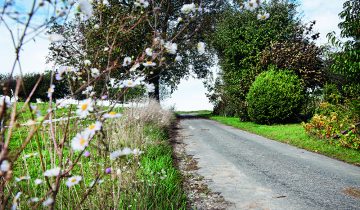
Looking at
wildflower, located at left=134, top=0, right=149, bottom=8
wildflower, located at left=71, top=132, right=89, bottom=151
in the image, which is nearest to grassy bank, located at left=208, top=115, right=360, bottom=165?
wildflower, located at left=134, top=0, right=149, bottom=8

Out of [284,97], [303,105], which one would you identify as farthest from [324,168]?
[303,105]

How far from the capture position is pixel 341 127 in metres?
10.6

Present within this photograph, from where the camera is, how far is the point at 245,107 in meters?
19.6

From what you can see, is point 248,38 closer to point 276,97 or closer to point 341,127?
point 276,97

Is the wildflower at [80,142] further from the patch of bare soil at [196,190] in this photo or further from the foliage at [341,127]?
the foliage at [341,127]

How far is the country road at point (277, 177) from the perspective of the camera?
195 inches

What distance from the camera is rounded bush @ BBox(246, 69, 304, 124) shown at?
16.4 meters

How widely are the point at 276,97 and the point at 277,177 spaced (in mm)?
10628

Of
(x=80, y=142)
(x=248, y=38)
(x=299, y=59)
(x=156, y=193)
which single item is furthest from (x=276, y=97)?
(x=80, y=142)

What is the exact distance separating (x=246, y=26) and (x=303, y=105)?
19.5 feet

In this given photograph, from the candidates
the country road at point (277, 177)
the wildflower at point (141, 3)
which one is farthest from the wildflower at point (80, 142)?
the country road at point (277, 177)

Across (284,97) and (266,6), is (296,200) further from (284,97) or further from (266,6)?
(266,6)

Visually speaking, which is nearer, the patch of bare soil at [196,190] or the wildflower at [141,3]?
the wildflower at [141,3]

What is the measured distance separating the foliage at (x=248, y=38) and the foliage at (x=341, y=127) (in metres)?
8.27
